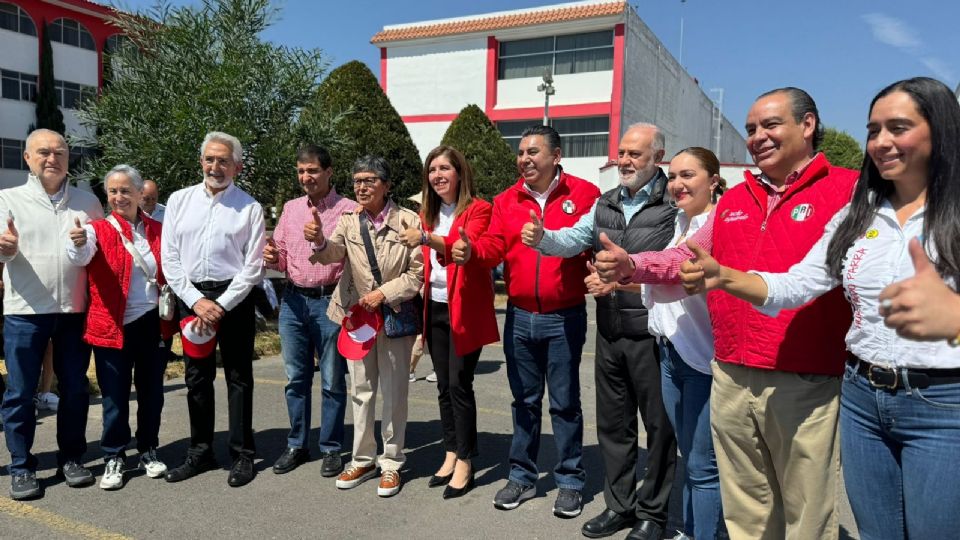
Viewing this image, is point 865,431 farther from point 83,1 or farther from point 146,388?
point 83,1

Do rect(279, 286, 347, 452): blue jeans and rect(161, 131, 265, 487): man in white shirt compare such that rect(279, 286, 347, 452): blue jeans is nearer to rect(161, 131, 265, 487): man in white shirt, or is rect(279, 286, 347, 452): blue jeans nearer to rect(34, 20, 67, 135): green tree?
rect(161, 131, 265, 487): man in white shirt

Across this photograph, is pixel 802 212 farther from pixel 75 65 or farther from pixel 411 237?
pixel 75 65

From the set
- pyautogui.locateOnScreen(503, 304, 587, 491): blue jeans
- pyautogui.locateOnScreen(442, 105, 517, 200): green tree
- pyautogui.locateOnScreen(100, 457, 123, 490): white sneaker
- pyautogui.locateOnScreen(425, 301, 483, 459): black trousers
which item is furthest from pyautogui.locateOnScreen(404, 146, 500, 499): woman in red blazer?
pyautogui.locateOnScreen(442, 105, 517, 200): green tree

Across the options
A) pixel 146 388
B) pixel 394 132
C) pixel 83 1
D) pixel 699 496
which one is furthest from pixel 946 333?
pixel 83 1

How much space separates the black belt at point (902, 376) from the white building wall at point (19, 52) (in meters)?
32.7

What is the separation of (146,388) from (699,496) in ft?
11.6

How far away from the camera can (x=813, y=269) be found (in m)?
2.12

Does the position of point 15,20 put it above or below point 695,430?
above

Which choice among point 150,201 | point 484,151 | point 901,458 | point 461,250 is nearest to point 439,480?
point 461,250

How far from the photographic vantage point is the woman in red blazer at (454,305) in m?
3.89

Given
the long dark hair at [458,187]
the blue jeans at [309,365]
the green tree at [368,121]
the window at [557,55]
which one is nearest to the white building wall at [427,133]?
the window at [557,55]

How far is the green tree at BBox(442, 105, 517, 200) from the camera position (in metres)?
16.6

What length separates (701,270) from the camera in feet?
6.62

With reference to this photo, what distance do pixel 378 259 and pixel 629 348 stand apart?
1.68 meters
